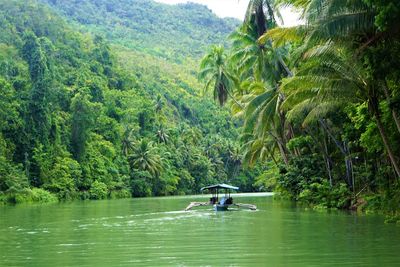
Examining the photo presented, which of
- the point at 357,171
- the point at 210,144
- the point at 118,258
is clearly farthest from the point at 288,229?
the point at 210,144

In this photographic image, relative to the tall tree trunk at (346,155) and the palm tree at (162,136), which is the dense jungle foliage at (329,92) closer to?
the tall tree trunk at (346,155)

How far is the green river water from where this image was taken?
46.9 ft

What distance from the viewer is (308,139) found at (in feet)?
119

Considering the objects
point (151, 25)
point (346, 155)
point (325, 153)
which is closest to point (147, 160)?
point (325, 153)

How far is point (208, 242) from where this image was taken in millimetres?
18172

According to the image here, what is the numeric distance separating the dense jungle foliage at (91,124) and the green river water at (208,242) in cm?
Answer: 3354

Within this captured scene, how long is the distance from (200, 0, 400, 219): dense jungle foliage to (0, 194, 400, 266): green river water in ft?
11.6

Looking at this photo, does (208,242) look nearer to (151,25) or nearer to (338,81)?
(338,81)

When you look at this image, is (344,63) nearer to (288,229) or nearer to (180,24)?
(288,229)

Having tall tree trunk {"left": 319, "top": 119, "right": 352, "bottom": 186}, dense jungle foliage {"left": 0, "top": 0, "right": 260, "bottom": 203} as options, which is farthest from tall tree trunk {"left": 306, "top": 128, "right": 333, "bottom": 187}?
dense jungle foliage {"left": 0, "top": 0, "right": 260, "bottom": 203}

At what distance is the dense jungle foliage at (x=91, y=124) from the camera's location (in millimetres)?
62906

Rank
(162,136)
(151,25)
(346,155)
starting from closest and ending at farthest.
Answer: (346,155) < (162,136) < (151,25)

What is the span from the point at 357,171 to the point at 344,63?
1448 cm

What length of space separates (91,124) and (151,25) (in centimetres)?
10715
